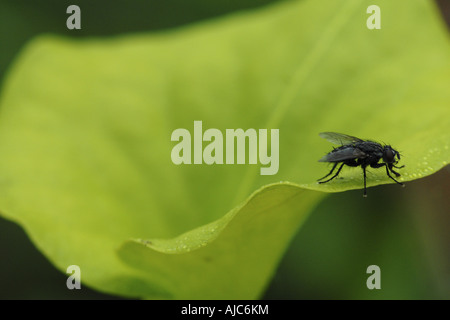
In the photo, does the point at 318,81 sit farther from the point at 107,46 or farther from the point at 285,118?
the point at 107,46

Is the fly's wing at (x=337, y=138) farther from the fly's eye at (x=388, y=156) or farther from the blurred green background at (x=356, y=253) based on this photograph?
the blurred green background at (x=356, y=253)

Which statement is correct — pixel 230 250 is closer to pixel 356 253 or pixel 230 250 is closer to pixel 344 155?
pixel 344 155

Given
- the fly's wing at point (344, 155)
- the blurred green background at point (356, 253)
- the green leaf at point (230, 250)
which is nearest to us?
the green leaf at point (230, 250)

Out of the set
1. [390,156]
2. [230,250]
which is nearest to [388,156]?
[390,156]

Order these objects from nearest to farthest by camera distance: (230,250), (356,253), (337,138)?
(230,250)
(337,138)
(356,253)

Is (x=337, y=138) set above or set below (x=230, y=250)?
above

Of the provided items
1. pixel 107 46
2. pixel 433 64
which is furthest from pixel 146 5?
pixel 433 64

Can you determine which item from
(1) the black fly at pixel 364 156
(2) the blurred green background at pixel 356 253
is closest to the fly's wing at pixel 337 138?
(1) the black fly at pixel 364 156

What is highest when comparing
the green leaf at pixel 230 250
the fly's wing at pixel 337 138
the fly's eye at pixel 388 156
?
the fly's wing at pixel 337 138
